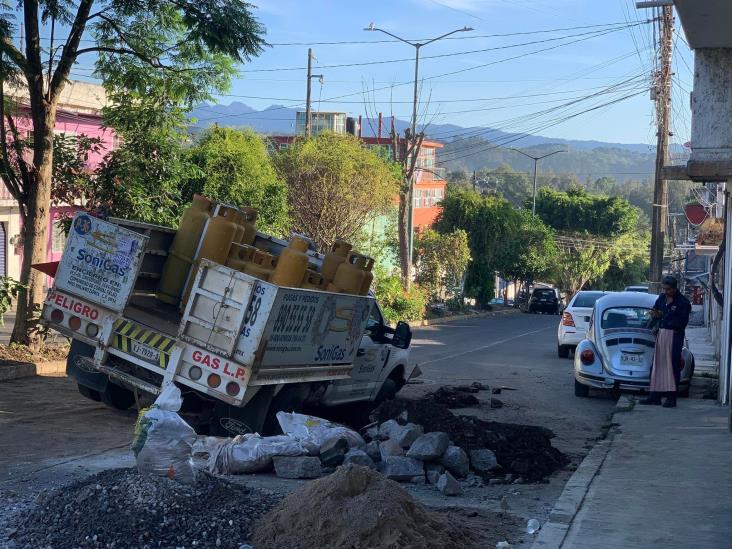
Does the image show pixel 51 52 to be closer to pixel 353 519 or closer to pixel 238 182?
pixel 238 182

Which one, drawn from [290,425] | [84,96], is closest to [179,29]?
[290,425]

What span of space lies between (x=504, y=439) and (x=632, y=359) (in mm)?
5806

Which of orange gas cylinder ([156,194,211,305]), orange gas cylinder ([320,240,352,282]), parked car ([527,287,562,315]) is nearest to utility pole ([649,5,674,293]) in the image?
orange gas cylinder ([320,240,352,282])

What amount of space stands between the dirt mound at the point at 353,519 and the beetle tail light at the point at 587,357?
31.0ft

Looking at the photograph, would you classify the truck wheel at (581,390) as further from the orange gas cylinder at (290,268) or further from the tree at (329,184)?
the tree at (329,184)

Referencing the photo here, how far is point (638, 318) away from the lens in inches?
650

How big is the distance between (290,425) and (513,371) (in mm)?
11489

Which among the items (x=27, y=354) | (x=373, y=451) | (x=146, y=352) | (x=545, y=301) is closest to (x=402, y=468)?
(x=373, y=451)

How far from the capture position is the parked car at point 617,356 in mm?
15242

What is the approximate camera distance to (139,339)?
32.2ft

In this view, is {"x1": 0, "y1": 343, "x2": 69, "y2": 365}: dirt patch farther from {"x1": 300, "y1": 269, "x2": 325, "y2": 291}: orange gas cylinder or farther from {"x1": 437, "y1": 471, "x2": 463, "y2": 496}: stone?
{"x1": 437, "y1": 471, "x2": 463, "y2": 496}: stone

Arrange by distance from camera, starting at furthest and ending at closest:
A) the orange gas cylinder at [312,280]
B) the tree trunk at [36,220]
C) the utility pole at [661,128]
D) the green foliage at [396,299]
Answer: the green foliage at [396,299]
the utility pole at [661,128]
the tree trunk at [36,220]
the orange gas cylinder at [312,280]

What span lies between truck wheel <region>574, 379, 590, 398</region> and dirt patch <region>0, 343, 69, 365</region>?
27.4 feet

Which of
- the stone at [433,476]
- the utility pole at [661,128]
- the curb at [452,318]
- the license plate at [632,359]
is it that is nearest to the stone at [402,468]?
the stone at [433,476]
